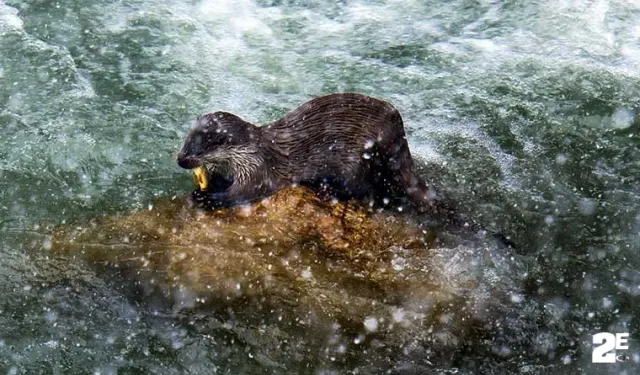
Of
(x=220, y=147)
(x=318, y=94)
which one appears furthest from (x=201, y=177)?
(x=318, y=94)

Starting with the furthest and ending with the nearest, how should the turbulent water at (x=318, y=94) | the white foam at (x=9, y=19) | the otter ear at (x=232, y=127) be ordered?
1. the white foam at (x=9, y=19)
2. the otter ear at (x=232, y=127)
3. the turbulent water at (x=318, y=94)

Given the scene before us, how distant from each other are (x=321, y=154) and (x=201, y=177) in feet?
2.52

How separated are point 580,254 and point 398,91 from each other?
7.74 feet

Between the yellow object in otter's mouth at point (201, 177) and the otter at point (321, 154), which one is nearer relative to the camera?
the otter at point (321, 154)

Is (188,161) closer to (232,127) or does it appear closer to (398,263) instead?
(232,127)

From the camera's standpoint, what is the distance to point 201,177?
5.16 m

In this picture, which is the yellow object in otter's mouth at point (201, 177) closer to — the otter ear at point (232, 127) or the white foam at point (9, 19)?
the otter ear at point (232, 127)

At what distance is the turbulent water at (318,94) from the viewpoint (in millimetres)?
4512

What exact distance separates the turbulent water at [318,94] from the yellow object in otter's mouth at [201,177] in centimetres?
51

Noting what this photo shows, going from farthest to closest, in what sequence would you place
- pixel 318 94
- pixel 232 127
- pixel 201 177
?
pixel 318 94 → pixel 201 177 → pixel 232 127

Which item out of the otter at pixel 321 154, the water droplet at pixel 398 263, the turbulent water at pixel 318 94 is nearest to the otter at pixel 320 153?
the otter at pixel 321 154

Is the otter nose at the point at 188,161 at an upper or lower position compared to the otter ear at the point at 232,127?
lower

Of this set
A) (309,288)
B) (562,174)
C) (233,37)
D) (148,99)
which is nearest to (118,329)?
(309,288)

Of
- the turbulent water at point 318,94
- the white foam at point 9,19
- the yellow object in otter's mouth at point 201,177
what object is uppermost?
the yellow object in otter's mouth at point 201,177
